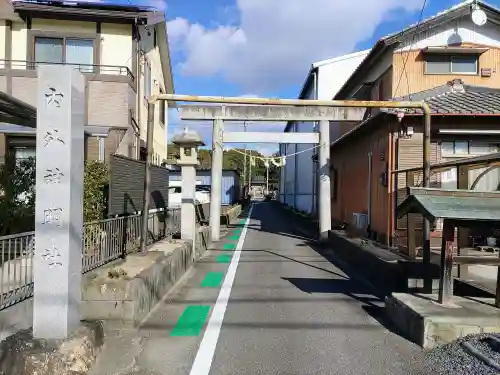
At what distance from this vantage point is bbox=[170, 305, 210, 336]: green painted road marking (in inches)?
265

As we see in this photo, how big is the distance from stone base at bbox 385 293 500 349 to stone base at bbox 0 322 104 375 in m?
3.96

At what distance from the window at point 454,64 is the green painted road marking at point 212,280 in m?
10.8

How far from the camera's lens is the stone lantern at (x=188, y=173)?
1359 centimetres

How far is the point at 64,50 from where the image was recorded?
16750mm

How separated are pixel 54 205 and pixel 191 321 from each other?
310 centimetres


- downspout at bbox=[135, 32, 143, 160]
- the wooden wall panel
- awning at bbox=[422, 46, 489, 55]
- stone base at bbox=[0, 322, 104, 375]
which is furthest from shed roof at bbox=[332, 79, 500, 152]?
stone base at bbox=[0, 322, 104, 375]

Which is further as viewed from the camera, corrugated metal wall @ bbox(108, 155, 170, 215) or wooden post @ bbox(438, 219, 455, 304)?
corrugated metal wall @ bbox(108, 155, 170, 215)

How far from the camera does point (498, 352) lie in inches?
207

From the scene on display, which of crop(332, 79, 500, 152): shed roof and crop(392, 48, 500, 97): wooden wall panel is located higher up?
crop(392, 48, 500, 97): wooden wall panel

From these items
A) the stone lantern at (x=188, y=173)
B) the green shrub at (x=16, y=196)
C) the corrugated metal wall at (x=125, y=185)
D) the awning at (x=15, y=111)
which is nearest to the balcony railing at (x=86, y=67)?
the stone lantern at (x=188, y=173)

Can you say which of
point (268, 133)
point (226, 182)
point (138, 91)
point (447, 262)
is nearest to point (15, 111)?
point (447, 262)

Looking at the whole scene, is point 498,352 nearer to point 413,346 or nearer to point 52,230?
point 413,346

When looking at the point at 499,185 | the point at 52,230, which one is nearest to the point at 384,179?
the point at 499,185

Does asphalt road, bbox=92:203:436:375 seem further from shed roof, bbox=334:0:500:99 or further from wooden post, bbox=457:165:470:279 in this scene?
shed roof, bbox=334:0:500:99
